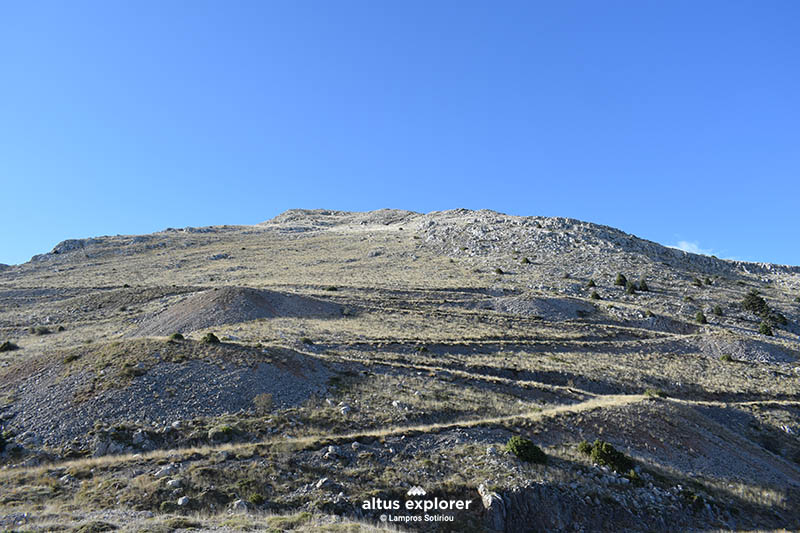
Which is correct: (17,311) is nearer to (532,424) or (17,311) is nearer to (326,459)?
(326,459)

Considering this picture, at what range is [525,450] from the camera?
67.9 ft

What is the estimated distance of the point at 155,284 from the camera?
73250mm

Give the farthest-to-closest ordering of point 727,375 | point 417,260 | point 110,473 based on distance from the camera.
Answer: point 417,260 < point 727,375 < point 110,473

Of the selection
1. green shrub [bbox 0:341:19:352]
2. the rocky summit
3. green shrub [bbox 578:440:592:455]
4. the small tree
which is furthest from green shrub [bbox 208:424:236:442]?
the small tree

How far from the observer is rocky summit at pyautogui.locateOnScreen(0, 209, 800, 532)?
1739 cm

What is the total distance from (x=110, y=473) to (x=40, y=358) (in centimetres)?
1718

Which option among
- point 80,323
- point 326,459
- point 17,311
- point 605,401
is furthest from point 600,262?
point 17,311

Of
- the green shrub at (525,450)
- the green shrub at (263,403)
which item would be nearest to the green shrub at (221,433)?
the green shrub at (263,403)

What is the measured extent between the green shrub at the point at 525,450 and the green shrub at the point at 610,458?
110 inches

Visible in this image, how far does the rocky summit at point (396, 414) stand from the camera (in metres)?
17.4

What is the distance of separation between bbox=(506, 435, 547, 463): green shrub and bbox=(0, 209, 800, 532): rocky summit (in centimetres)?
8

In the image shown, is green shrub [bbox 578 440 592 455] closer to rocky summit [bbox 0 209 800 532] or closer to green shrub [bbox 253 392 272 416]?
rocky summit [bbox 0 209 800 532]

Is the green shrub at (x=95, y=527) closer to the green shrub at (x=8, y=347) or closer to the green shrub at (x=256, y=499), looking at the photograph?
the green shrub at (x=256, y=499)

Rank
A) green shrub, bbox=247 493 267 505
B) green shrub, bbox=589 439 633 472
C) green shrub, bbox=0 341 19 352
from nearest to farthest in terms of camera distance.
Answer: green shrub, bbox=247 493 267 505
green shrub, bbox=589 439 633 472
green shrub, bbox=0 341 19 352
